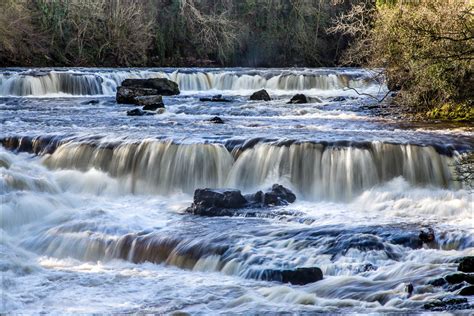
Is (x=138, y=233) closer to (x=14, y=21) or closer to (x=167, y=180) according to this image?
(x=167, y=180)

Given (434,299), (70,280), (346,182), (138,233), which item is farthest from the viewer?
(346,182)

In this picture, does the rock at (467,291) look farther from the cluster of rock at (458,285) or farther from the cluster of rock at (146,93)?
the cluster of rock at (146,93)

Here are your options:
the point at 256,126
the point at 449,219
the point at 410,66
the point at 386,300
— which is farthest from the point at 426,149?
the point at 386,300

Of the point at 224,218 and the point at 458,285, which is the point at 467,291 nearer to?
the point at 458,285

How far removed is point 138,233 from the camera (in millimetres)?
11672

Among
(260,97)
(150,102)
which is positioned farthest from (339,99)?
(150,102)

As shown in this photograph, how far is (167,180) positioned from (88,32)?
27.9 meters

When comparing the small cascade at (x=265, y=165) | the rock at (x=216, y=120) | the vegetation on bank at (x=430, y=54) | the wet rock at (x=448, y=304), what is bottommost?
the wet rock at (x=448, y=304)

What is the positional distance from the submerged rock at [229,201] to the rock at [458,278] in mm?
4510

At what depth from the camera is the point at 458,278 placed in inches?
349

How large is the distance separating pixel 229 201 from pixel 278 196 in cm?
106

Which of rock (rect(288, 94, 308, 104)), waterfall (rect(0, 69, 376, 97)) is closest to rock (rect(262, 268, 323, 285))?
rock (rect(288, 94, 308, 104))

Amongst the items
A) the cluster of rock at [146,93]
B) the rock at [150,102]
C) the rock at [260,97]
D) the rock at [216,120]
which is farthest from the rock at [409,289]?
the rock at [260,97]

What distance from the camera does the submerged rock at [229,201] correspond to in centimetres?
1303
